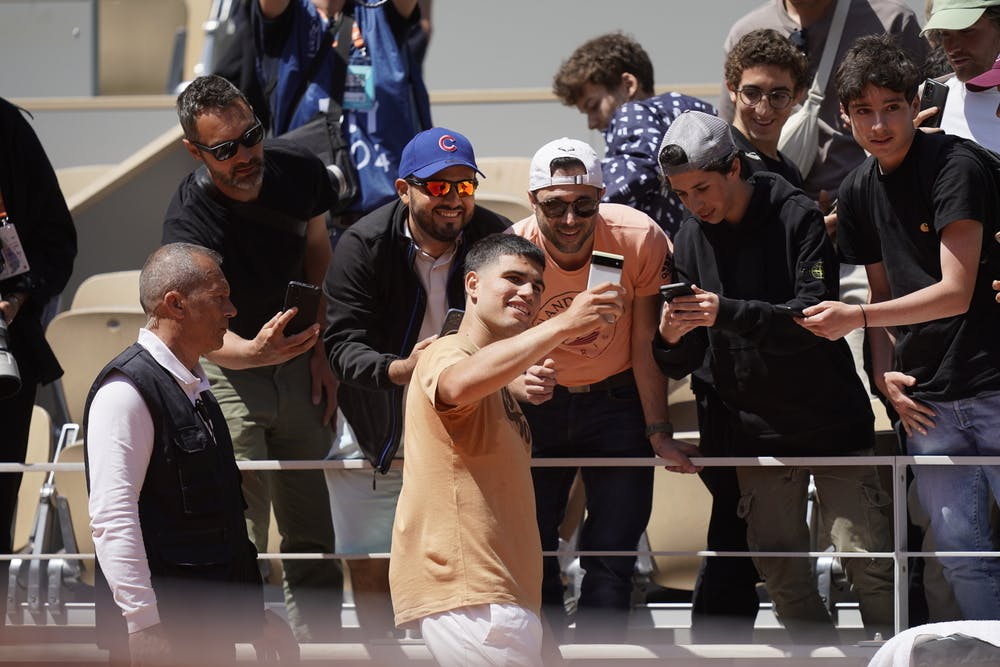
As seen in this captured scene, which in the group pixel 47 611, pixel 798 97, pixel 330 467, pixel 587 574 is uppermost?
pixel 798 97

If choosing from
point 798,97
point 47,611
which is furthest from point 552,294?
point 47,611

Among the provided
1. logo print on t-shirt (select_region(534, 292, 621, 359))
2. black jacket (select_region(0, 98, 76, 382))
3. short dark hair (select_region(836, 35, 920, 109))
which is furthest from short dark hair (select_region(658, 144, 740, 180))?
black jacket (select_region(0, 98, 76, 382))

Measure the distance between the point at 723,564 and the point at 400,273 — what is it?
1.29 m

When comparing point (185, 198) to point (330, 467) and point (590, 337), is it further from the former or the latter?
point (590, 337)

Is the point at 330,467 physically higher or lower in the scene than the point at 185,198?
lower

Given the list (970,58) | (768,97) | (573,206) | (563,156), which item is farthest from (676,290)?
(970,58)

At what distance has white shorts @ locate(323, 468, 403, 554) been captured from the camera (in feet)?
15.0

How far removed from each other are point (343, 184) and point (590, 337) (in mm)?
1217

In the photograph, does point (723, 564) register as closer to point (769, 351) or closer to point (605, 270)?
point (769, 351)

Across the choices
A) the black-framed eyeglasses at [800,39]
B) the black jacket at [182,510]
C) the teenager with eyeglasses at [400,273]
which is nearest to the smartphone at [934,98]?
the black-framed eyeglasses at [800,39]

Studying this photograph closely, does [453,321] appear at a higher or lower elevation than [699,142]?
lower

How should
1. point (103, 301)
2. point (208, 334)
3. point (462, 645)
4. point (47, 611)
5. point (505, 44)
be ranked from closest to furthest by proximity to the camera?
point (462, 645) < point (208, 334) < point (47, 611) < point (103, 301) < point (505, 44)

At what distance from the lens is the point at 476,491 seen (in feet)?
10.9

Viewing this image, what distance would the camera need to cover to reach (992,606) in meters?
3.90
